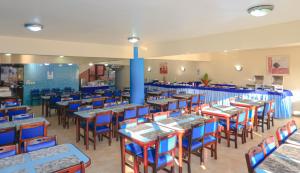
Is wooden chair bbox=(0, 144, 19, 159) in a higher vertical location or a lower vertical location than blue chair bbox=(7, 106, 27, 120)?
lower

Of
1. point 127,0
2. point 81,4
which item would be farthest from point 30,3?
point 127,0

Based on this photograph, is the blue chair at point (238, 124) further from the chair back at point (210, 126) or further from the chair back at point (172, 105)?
the chair back at point (172, 105)

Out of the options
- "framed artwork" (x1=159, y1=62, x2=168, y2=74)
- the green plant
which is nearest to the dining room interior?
the green plant

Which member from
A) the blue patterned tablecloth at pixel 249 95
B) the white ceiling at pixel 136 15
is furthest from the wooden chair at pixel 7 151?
the blue patterned tablecloth at pixel 249 95

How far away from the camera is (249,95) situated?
729 cm

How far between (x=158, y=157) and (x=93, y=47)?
4.67m

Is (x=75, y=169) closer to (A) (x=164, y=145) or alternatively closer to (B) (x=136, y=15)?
(A) (x=164, y=145)

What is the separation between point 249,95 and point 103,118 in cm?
560

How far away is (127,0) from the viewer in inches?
99.9

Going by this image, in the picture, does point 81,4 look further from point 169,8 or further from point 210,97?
point 210,97

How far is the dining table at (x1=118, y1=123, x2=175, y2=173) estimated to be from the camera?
8.70 ft

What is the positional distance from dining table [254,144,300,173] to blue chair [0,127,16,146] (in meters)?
3.46

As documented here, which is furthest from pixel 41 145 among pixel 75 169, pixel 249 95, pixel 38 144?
pixel 249 95

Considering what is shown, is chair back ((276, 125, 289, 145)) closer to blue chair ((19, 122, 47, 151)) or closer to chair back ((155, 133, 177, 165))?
chair back ((155, 133, 177, 165))
